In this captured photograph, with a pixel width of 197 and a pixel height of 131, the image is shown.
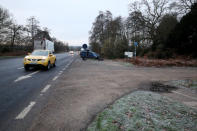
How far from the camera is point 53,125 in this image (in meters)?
2.63

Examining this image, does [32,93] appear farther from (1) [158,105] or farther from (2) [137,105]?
(1) [158,105]

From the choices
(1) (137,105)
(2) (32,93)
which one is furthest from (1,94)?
(1) (137,105)

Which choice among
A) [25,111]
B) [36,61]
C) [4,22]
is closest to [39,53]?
[36,61]

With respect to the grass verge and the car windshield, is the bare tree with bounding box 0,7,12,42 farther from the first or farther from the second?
the grass verge

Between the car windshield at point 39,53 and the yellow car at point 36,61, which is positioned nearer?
the yellow car at point 36,61

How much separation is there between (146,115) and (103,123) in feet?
3.44

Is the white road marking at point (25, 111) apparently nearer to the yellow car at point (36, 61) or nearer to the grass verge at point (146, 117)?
the grass verge at point (146, 117)

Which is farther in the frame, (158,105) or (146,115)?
(158,105)

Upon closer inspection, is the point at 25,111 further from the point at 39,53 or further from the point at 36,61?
the point at 39,53

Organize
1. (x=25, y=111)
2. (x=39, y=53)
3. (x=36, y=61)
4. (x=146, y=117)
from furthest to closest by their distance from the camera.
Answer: (x=39, y=53), (x=36, y=61), (x=25, y=111), (x=146, y=117)

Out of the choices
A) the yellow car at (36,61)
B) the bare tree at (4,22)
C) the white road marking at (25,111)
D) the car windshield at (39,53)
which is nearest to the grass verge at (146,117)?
the white road marking at (25,111)

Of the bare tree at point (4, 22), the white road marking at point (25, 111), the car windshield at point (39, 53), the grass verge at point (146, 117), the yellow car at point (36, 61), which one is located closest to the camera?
the grass verge at point (146, 117)

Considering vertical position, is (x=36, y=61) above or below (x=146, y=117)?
above

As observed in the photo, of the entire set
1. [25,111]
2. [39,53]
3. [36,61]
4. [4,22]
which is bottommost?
[25,111]
